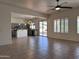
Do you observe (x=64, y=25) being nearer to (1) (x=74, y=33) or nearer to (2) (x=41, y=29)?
(1) (x=74, y=33)

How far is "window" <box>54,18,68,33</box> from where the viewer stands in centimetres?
1342

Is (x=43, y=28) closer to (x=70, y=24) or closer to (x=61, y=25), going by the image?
(x=61, y=25)

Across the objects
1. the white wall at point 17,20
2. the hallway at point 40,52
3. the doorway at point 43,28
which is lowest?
the hallway at point 40,52

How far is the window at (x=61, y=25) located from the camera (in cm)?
1342

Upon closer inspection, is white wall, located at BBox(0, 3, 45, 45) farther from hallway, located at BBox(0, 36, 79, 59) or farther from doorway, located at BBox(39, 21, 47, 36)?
doorway, located at BBox(39, 21, 47, 36)

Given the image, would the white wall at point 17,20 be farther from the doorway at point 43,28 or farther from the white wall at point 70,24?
the white wall at point 70,24

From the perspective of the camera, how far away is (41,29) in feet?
63.9

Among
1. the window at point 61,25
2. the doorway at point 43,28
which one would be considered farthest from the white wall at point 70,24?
the doorway at point 43,28

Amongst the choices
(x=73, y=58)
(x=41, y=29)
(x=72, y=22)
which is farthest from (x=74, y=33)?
(x=41, y=29)

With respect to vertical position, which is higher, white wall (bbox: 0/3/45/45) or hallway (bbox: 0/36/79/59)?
white wall (bbox: 0/3/45/45)

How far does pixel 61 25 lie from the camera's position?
14.4 m

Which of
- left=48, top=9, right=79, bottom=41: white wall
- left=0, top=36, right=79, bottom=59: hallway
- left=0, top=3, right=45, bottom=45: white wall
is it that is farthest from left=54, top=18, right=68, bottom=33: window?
left=0, top=3, right=45, bottom=45: white wall

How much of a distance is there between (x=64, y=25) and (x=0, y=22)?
6.81 m

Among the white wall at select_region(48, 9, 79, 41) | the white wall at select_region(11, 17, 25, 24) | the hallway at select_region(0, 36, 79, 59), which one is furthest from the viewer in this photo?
the white wall at select_region(11, 17, 25, 24)
